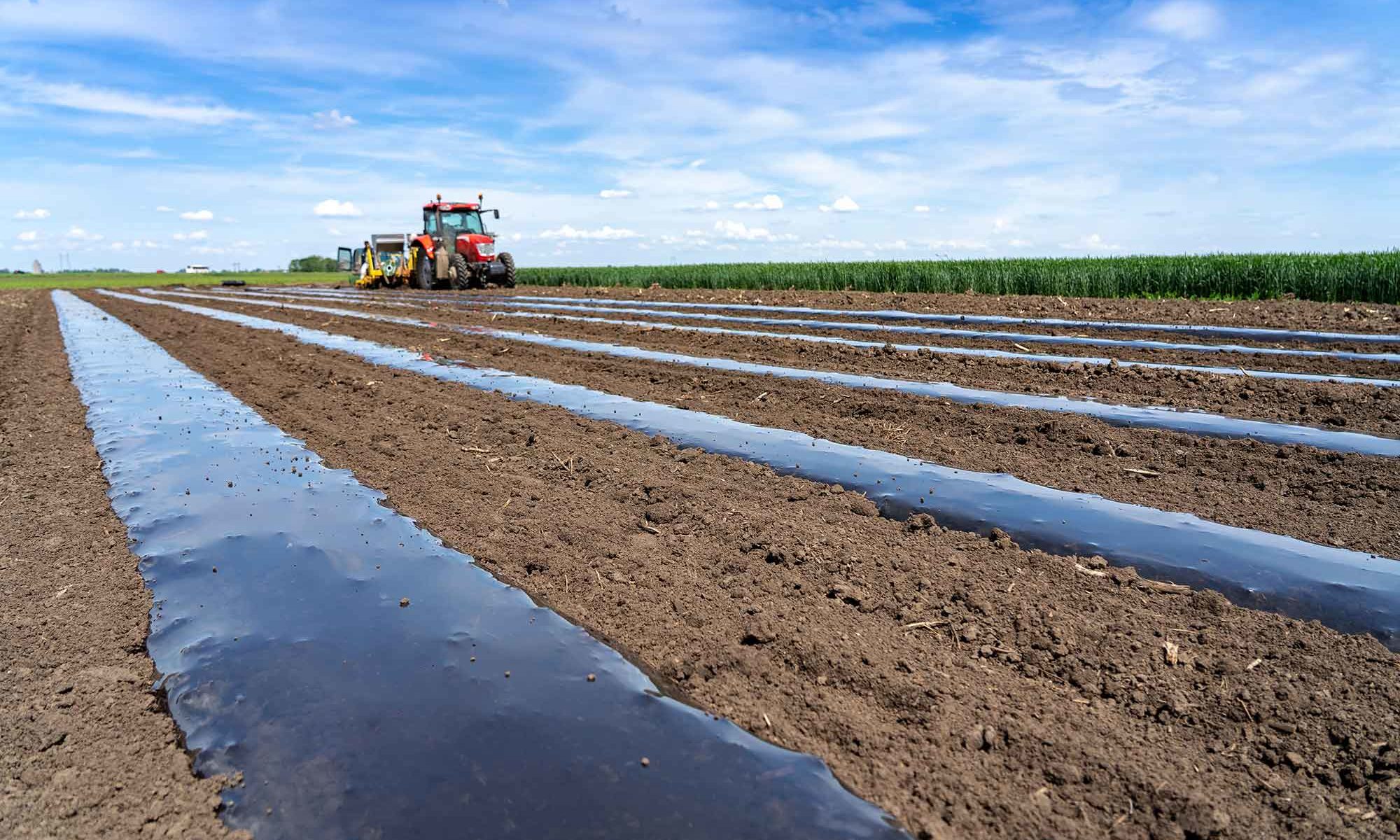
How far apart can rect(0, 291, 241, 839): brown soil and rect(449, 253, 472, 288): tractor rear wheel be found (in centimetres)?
1992

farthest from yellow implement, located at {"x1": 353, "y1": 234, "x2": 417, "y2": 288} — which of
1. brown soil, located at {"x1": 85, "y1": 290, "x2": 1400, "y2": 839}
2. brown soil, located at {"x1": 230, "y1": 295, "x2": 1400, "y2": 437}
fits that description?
brown soil, located at {"x1": 85, "y1": 290, "x2": 1400, "y2": 839}

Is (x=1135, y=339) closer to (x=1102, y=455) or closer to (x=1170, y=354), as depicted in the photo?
(x=1170, y=354)

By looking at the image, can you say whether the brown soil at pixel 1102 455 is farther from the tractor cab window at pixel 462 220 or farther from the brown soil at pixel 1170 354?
the tractor cab window at pixel 462 220

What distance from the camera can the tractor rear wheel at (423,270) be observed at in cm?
2638

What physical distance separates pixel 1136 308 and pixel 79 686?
14830 millimetres

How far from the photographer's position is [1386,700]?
9.40 feet

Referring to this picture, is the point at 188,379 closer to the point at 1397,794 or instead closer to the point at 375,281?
the point at 1397,794

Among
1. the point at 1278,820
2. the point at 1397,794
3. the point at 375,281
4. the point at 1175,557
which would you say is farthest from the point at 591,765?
the point at 375,281

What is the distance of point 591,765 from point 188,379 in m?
9.02

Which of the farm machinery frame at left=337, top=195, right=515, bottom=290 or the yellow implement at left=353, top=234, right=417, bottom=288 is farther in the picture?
the yellow implement at left=353, top=234, right=417, bottom=288

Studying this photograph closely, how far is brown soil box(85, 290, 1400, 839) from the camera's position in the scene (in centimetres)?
239

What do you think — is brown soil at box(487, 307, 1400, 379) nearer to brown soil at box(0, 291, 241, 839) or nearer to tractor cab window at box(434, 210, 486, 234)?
brown soil at box(0, 291, 241, 839)

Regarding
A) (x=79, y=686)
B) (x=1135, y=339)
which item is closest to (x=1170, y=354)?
(x=1135, y=339)

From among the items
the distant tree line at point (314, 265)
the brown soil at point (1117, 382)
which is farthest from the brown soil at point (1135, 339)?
the distant tree line at point (314, 265)
